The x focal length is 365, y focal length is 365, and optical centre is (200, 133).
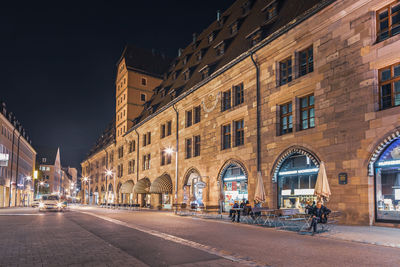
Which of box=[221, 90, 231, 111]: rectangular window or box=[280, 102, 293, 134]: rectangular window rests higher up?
box=[221, 90, 231, 111]: rectangular window

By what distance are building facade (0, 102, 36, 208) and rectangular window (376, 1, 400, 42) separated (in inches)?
1817

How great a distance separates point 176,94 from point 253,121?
1562 cm

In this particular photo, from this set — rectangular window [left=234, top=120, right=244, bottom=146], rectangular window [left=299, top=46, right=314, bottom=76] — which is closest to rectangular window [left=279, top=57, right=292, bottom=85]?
rectangular window [left=299, top=46, right=314, bottom=76]

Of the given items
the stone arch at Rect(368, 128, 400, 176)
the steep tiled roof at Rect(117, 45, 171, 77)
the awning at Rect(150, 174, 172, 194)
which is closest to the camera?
the stone arch at Rect(368, 128, 400, 176)

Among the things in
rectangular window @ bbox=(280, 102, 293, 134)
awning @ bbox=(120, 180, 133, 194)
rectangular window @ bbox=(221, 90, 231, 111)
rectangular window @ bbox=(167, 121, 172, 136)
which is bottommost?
awning @ bbox=(120, 180, 133, 194)

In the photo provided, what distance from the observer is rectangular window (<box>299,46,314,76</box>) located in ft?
70.0

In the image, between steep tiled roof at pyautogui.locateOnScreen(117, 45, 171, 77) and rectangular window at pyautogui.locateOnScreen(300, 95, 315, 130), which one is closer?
rectangular window at pyautogui.locateOnScreen(300, 95, 315, 130)

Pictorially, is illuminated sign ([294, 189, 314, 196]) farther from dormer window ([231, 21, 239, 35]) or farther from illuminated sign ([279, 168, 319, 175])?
dormer window ([231, 21, 239, 35])

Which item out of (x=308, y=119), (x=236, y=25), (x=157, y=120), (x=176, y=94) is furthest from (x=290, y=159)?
(x=157, y=120)

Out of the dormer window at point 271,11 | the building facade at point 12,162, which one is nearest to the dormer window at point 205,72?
the dormer window at point 271,11

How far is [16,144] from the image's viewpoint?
70.1 metres

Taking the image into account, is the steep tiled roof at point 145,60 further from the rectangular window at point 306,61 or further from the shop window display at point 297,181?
the shop window display at point 297,181

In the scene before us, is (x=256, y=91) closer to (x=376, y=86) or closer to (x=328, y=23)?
(x=328, y=23)

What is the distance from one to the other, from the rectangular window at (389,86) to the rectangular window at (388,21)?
5.13ft
